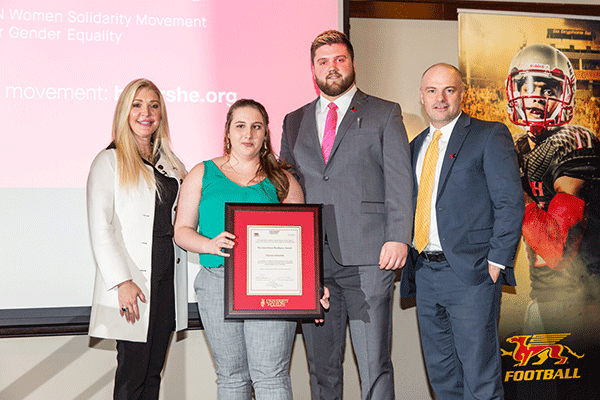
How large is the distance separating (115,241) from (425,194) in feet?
4.63

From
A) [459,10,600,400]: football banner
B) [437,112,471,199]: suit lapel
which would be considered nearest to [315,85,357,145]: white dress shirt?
[437,112,471,199]: suit lapel

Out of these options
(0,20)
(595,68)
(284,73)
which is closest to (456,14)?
(595,68)

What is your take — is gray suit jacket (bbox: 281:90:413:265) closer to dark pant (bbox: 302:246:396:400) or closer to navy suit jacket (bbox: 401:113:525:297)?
dark pant (bbox: 302:246:396:400)

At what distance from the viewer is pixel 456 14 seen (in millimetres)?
3322

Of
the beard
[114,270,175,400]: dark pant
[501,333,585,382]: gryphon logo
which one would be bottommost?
[501,333,585,382]: gryphon logo

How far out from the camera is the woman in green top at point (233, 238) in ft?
6.75

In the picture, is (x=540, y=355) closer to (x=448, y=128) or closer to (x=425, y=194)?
(x=425, y=194)

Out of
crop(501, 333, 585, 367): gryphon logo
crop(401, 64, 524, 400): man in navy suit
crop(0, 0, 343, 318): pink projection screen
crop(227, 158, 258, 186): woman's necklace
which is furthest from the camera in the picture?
crop(501, 333, 585, 367): gryphon logo

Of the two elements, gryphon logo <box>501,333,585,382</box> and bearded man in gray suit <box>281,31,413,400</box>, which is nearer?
bearded man in gray suit <box>281,31,413,400</box>

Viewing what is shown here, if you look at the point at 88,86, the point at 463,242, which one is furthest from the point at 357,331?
the point at 88,86

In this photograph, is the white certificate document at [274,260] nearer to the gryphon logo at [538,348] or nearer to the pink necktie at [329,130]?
the pink necktie at [329,130]

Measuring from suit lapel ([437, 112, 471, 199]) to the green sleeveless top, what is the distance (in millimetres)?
804

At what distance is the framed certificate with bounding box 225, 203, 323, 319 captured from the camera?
2.03m

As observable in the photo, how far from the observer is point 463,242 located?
2322 millimetres
